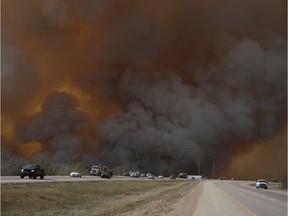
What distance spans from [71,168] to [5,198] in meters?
64.6

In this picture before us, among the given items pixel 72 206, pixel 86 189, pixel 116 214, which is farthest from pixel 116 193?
pixel 116 214

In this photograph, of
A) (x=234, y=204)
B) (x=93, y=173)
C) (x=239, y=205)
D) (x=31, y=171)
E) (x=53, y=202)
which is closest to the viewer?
(x=53, y=202)

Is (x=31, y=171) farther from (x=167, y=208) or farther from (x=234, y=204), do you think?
(x=234, y=204)

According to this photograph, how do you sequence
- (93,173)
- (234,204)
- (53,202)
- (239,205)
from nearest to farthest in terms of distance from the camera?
(53,202), (239,205), (234,204), (93,173)

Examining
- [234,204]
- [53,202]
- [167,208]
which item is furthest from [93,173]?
[167,208]

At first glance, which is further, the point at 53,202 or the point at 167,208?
the point at 53,202

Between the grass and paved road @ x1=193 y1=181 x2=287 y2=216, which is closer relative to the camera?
paved road @ x1=193 y1=181 x2=287 y2=216

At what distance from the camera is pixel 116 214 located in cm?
2859

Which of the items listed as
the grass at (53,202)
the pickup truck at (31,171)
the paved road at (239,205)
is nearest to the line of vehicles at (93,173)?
the pickup truck at (31,171)

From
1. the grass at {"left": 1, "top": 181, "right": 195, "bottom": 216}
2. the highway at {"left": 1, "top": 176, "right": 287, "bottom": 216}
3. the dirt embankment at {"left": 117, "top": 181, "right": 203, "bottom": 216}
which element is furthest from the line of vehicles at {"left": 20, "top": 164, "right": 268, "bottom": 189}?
the dirt embankment at {"left": 117, "top": 181, "right": 203, "bottom": 216}

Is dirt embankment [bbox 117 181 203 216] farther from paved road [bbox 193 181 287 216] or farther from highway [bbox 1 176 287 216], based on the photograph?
paved road [bbox 193 181 287 216]

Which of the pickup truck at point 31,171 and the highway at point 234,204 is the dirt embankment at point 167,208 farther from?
the pickup truck at point 31,171

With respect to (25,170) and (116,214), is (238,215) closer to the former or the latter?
(116,214)

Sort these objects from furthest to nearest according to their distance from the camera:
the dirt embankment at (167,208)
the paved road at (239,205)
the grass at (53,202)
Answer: the grass at (53,202), the paved road at (239,205), the dirt embankment at (167,208)
